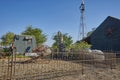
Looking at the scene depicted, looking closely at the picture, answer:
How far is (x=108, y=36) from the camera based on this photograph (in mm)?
28500

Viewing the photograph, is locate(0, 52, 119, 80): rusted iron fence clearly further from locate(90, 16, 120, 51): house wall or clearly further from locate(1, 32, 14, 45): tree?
locate(1, 32, 14, 45): tree

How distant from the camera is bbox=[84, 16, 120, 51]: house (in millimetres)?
26873

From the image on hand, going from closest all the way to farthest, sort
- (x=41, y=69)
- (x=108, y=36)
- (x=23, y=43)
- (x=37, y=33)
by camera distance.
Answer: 1. (x=41, y=69)
2. (x=108, y=36)
3. (x=23, y=43)
4. (x=37, y=33)

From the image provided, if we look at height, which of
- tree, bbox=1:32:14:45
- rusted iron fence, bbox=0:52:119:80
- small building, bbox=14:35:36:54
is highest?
tree, bbox=1:32:14:45

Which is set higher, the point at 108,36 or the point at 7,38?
the point at 7,38

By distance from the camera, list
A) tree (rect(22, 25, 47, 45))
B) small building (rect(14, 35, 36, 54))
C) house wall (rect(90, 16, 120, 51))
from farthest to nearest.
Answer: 1. tree (rect(22, 25, 47, 45))
2. small building (rect(14, 35, 36, 54))
3. house wall (rect(90, 16, 120, 51))

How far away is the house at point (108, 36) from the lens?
2687 cm

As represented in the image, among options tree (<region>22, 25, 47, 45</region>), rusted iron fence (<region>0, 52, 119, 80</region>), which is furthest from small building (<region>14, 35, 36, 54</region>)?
rusted iron fence (<region>0, 52, 119, 80</region>)

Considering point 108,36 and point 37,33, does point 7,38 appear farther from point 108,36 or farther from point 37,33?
point 108,36

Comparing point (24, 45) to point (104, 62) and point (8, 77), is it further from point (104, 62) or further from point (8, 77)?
point (8, 77)

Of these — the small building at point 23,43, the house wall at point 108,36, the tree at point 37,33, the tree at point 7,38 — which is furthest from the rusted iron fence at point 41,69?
the tree at point 7,38

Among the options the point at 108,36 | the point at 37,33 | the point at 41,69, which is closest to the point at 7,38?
the point at 37,33

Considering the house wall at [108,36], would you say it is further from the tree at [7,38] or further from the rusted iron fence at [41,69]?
the tree at [7,38]

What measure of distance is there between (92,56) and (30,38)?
21.5 m
